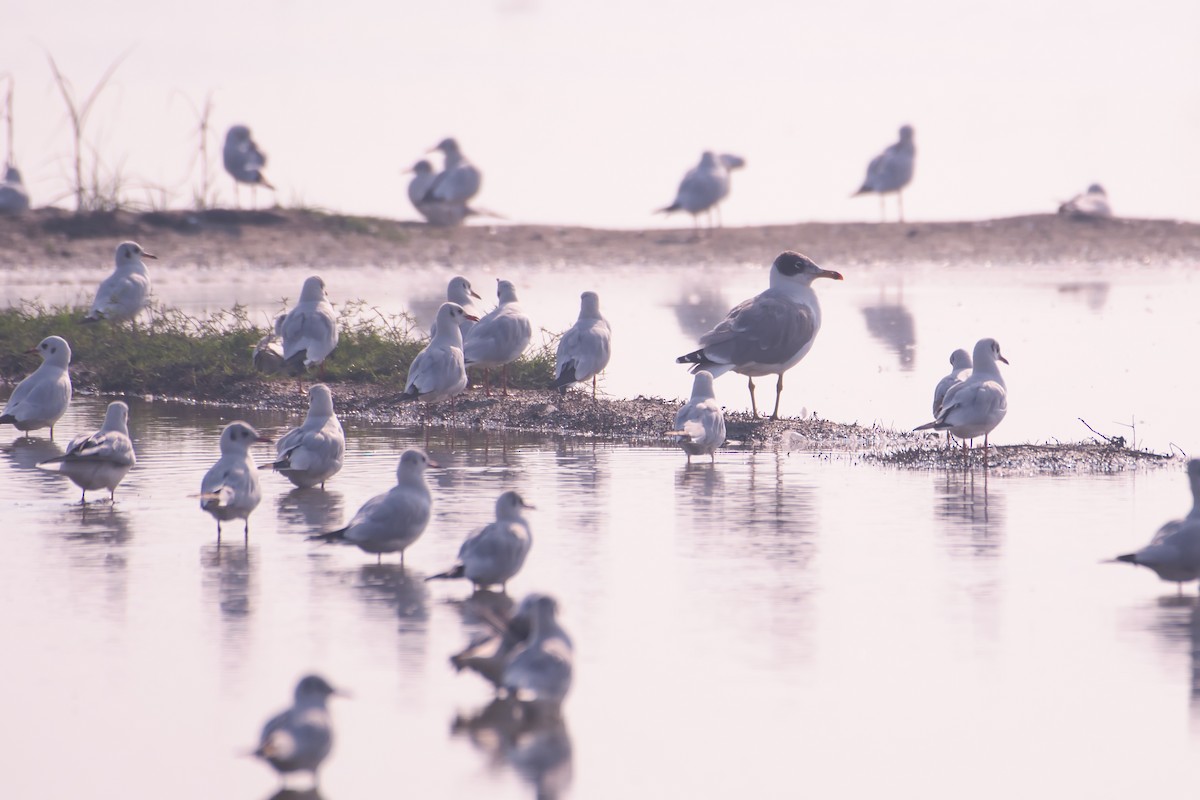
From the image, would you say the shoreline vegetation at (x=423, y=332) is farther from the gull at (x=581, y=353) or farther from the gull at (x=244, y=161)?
the gull at (x=244, y=161)

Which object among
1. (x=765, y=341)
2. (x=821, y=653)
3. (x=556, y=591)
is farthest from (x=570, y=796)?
(x=765, y=341)

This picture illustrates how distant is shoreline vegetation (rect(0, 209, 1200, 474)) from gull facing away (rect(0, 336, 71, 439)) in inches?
91.8

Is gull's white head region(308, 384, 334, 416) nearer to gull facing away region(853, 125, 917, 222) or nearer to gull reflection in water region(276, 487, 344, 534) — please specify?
gull reflection in water region(276, 487, 344, 534)

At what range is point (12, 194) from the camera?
3145cm

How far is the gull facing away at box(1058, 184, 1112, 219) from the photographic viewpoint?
35.4 meters

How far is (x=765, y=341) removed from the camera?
14.6 m

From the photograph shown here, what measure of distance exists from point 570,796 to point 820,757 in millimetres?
1008

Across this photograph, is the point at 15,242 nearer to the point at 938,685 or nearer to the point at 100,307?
the point at 100,307

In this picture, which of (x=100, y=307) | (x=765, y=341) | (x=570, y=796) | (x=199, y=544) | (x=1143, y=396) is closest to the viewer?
(x=570, y=796)

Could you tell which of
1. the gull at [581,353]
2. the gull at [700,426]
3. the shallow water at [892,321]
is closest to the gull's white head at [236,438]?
the gull at [700,426]

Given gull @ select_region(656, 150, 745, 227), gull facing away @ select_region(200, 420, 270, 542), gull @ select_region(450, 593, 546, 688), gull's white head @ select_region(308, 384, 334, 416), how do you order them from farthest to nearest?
1. gull @ select_region(656, 150, 745, 227)
2. gull's white head @ select_region(308, 384, 334, 416)
3. gull facing away @ select_region(200, 420, 270, 542)
4. gull @ select_region(450, 593, 546, 688)

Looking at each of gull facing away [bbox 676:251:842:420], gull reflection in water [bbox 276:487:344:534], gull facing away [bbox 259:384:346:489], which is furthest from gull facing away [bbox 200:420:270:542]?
gull facing away [bbox 676:251:842:420]

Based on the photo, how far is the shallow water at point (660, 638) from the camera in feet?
21.6

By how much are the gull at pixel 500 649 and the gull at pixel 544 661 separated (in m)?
0.17
